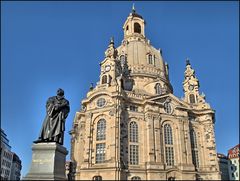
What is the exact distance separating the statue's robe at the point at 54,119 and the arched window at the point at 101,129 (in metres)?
31.5

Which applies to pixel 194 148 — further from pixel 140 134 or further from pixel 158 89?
pixel 158 89

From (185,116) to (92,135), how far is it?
1796 centimetres

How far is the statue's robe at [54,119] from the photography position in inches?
536

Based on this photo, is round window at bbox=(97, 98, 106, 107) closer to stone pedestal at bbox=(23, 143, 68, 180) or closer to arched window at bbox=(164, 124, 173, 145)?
arched window at bbox=(164, 124, 173, 145)

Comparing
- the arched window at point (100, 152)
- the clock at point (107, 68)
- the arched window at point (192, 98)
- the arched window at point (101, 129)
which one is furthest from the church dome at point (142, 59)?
the arched window at point (100, 152)

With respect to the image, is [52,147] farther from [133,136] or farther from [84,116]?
[84,116]

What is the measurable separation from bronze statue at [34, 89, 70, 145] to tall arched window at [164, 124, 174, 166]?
35.1 m

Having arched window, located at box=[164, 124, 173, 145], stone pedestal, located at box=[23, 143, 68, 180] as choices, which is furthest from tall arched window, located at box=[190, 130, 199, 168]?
stone pedestal, located at box=[23, 143, 68, 180]

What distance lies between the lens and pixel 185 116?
1993 inches

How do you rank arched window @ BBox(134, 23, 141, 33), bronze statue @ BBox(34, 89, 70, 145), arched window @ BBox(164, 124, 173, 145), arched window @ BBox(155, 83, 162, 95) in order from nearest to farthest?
1. bronze statue @ BBox(34, 89, 70, 145)
2. arched window @ BBox(164, 124, 173, 145)
3. arched window @ BBox(155, 83, 162, 95)
4. arched window @ BBox(134, 23, 141, 33)

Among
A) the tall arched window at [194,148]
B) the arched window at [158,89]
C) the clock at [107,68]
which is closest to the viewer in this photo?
the tall arched window at [194,148]

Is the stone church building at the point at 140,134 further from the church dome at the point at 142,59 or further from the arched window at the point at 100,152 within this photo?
the church dome at the point at 142,59

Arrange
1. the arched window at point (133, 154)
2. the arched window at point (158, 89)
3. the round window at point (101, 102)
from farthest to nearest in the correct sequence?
the arched window at point (158, 89), the round window at point (101, 102), the arched window at point (133, 154)

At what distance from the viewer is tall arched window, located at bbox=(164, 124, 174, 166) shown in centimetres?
4609
